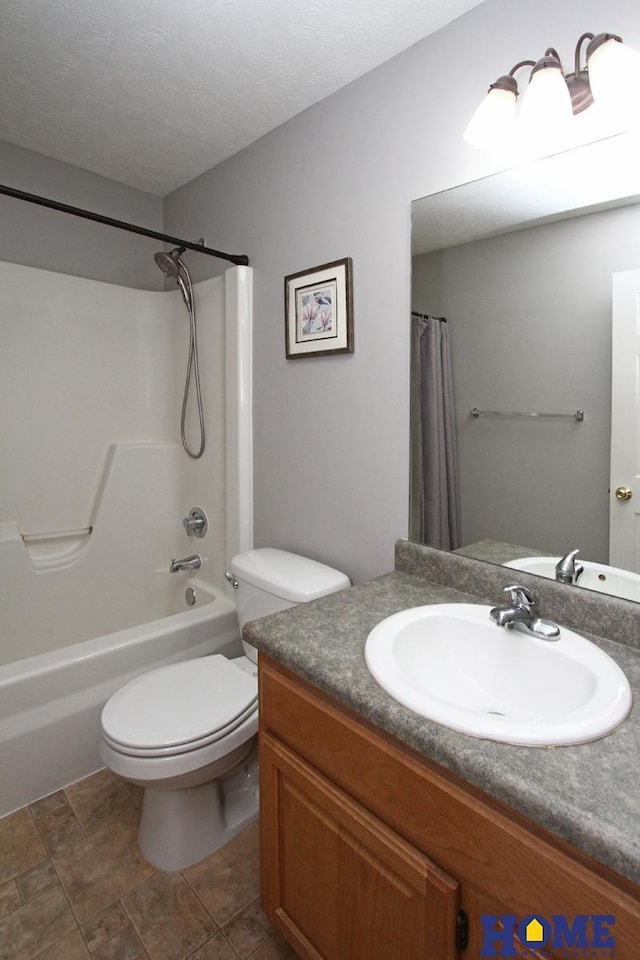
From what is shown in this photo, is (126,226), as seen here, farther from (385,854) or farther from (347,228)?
(385,854)

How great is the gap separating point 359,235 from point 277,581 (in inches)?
44.3

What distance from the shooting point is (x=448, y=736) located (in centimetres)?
72

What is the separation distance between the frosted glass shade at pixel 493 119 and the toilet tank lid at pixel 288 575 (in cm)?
123

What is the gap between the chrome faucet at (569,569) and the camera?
3.74 ft

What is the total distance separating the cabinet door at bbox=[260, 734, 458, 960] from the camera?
2.53 ft

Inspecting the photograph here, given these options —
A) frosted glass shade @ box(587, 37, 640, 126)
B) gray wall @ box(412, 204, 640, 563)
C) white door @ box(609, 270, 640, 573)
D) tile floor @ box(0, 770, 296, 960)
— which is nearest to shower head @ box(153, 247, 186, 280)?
gray wall @ box(412, 204, 640, 563)

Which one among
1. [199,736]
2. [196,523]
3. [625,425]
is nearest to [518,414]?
[625,425]

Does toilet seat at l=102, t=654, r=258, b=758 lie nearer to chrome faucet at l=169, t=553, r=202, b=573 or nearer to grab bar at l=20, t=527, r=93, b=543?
chrome faucet at l=169, t=553, r=202, b=573

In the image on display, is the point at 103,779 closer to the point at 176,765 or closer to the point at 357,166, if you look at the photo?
the point at 176,765

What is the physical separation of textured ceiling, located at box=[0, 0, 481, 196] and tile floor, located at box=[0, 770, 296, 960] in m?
2.35

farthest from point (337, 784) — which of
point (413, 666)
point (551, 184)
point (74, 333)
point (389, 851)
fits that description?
point (74, 333)

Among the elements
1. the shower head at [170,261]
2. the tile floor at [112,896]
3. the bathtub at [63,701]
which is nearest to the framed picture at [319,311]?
the shower head at [170,261]

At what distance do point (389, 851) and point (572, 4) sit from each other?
1.74m

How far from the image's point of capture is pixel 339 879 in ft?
3.01
